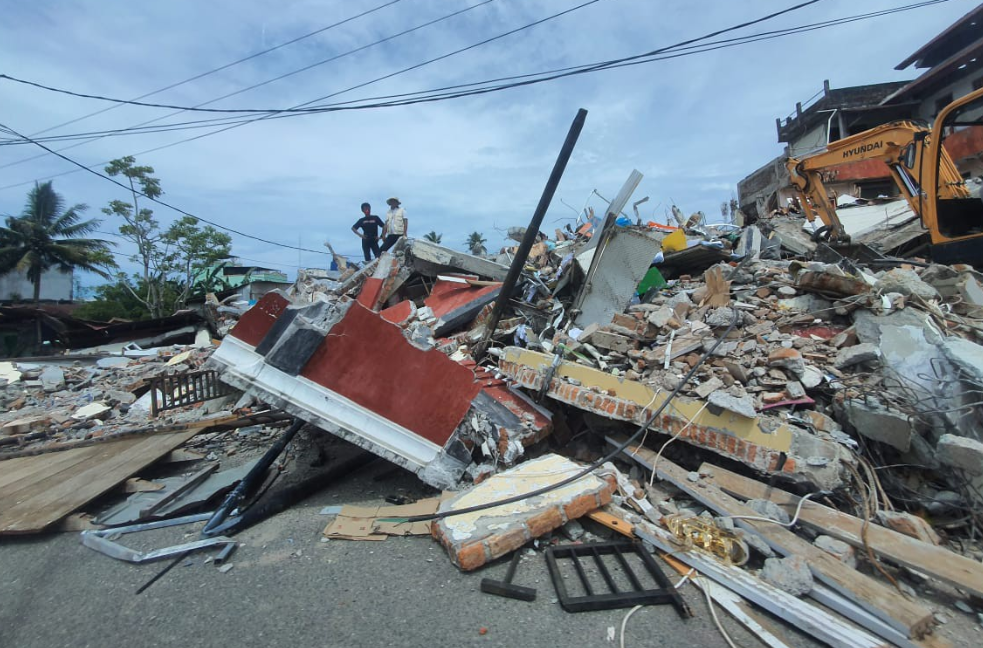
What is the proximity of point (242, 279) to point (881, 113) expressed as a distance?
31033 millimetres

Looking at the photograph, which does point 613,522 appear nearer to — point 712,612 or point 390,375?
point 712,612

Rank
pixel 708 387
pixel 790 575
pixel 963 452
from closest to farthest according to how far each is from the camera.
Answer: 1. pixel 790 575
2. pixel 963 452
3. pixel 708 387

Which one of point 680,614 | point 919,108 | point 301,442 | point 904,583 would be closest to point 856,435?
point 904,583

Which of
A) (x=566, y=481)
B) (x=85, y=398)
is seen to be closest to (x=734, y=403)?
(x=566, y=481)

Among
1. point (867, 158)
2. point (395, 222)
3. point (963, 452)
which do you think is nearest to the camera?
point (963, 452)

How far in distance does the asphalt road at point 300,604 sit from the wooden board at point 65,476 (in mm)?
207

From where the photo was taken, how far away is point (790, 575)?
226 centimetres

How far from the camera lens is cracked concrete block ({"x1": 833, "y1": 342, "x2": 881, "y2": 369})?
3.49 meters

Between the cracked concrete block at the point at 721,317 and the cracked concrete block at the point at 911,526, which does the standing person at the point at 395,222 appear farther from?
the cracked concrete block at the point at 911,526

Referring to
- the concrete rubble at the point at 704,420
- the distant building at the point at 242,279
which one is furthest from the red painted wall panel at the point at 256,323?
the distant building at the point at 242,279

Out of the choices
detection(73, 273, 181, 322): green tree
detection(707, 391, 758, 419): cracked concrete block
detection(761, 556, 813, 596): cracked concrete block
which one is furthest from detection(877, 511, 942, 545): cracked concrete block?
detection(73, 273, 181, 322): green tree

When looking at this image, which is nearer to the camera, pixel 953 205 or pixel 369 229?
pixel 953 205

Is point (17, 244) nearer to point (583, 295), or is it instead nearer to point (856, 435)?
point (583, 295)

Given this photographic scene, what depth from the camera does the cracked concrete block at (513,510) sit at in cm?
255
